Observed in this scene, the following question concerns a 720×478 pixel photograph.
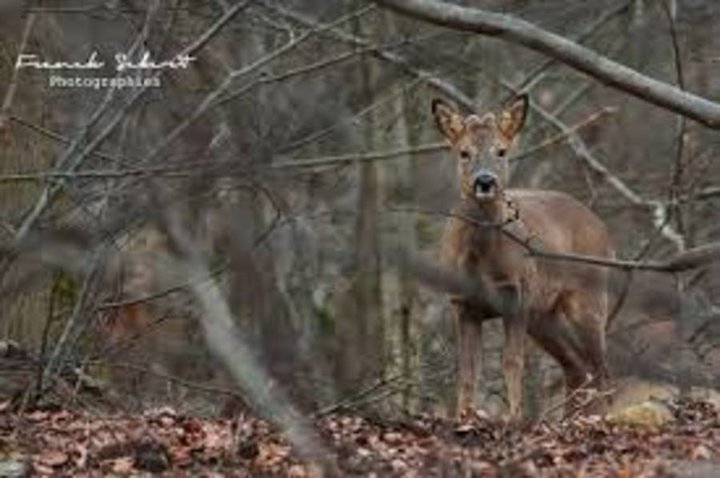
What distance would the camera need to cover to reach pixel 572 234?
12.6m

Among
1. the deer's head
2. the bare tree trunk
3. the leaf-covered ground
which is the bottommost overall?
the leaf-covered ground

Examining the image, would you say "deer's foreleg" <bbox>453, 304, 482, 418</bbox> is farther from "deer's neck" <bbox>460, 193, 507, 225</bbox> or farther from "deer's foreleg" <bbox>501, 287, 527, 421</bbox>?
"deer's neck" <bbox>460, 193, 507, 225</bbox>

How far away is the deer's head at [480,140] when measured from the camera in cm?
1148

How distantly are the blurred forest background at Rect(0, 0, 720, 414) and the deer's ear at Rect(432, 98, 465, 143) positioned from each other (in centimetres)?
45

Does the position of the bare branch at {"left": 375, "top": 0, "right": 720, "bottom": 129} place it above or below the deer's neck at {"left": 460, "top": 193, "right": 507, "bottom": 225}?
above

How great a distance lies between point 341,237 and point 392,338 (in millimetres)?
1612

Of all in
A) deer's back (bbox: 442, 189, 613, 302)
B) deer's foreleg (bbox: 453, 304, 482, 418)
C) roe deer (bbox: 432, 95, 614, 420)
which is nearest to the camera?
deer's foreleg (bbox: 453, 304, 482, 418)

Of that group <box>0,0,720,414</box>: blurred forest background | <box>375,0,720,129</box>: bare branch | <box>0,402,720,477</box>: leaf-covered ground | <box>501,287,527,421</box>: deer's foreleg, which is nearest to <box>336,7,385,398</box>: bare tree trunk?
<box>0,0,720,414</box>: blurred forest background

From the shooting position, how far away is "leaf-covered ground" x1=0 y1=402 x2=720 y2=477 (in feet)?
23.6

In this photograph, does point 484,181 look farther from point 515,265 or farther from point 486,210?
point 515,265

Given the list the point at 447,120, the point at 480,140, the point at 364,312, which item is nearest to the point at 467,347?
the point at 480,140

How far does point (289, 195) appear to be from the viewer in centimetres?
1297

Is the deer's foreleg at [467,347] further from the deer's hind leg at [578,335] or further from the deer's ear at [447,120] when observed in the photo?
the deer's hind leg at [578,335]

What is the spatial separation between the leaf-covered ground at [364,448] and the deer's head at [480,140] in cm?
287
